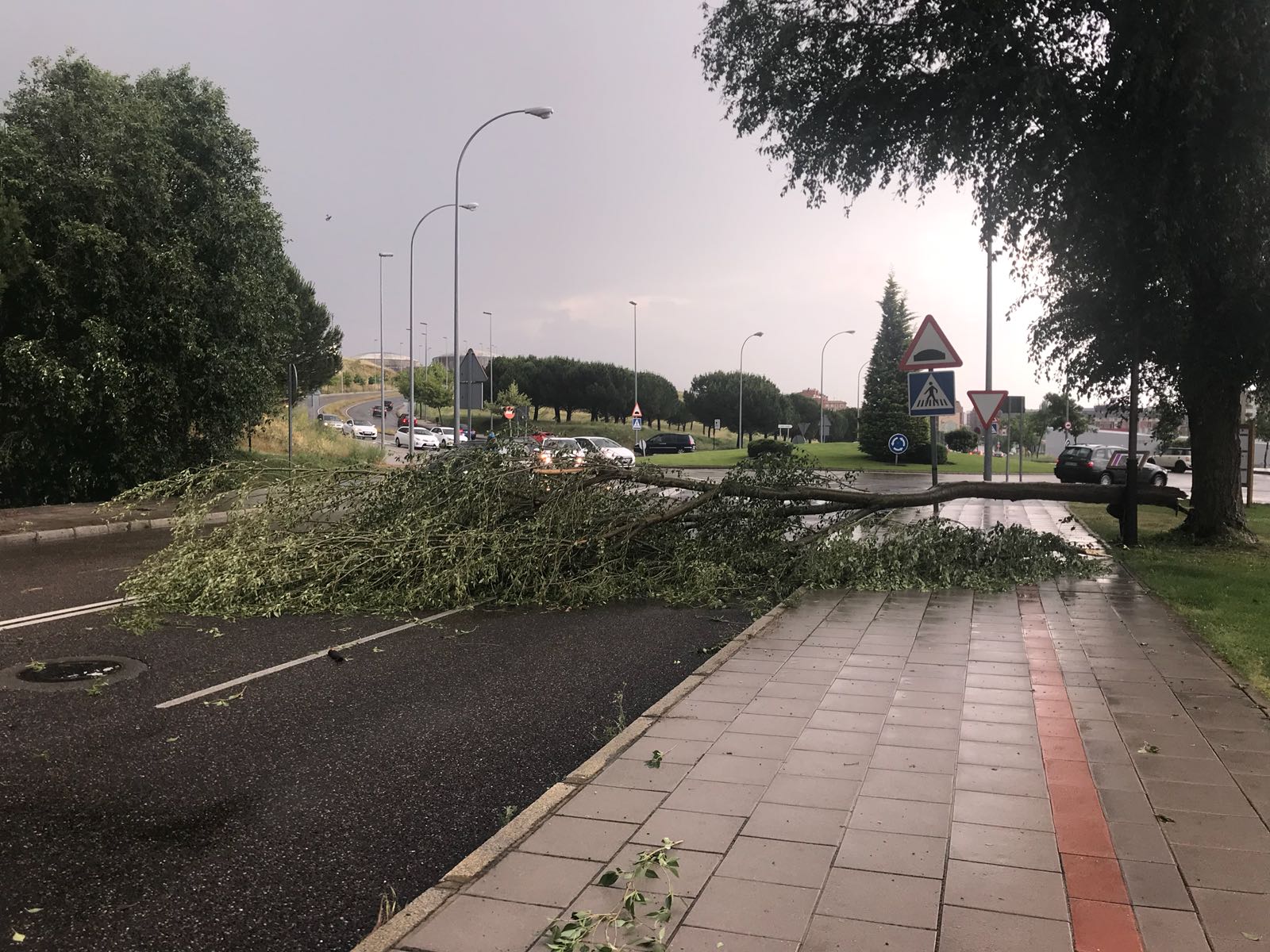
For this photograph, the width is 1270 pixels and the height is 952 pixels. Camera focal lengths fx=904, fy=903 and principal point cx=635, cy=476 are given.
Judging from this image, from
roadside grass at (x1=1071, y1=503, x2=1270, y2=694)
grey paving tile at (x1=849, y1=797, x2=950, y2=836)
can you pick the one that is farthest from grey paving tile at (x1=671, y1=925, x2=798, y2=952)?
roadside grass at (x1=1071, y1=503, x2=1270, y2=694)

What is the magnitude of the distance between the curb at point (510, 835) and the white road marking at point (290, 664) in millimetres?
2882

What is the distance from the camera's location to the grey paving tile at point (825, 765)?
4.22 meters

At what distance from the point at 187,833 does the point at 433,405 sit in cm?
10818

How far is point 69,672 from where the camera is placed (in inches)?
251

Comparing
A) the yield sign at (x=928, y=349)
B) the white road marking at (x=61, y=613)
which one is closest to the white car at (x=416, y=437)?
the yield sign at (x=928, y=349)

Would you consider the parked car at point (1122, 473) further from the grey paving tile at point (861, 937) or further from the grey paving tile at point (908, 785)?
the grey paving tile at point (861, 937)

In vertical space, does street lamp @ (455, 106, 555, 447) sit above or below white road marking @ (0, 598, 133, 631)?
above

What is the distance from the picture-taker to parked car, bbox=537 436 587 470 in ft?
34.5

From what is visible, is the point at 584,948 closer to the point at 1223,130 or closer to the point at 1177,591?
the point at 1177,591

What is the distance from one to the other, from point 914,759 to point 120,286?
65.9ft

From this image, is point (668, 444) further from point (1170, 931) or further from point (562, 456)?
point (1170, 931)

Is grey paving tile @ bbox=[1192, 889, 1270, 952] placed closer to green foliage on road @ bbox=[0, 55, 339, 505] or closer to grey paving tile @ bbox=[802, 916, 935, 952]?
grey paving tile @ bbox=[802, 916, 935, 952]

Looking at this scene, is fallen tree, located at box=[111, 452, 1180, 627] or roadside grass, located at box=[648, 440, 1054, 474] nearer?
fallen tree, located at box=[111, 452, 1180, 627]

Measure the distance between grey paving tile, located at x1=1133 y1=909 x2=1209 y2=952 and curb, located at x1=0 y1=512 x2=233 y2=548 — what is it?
12.4 m
